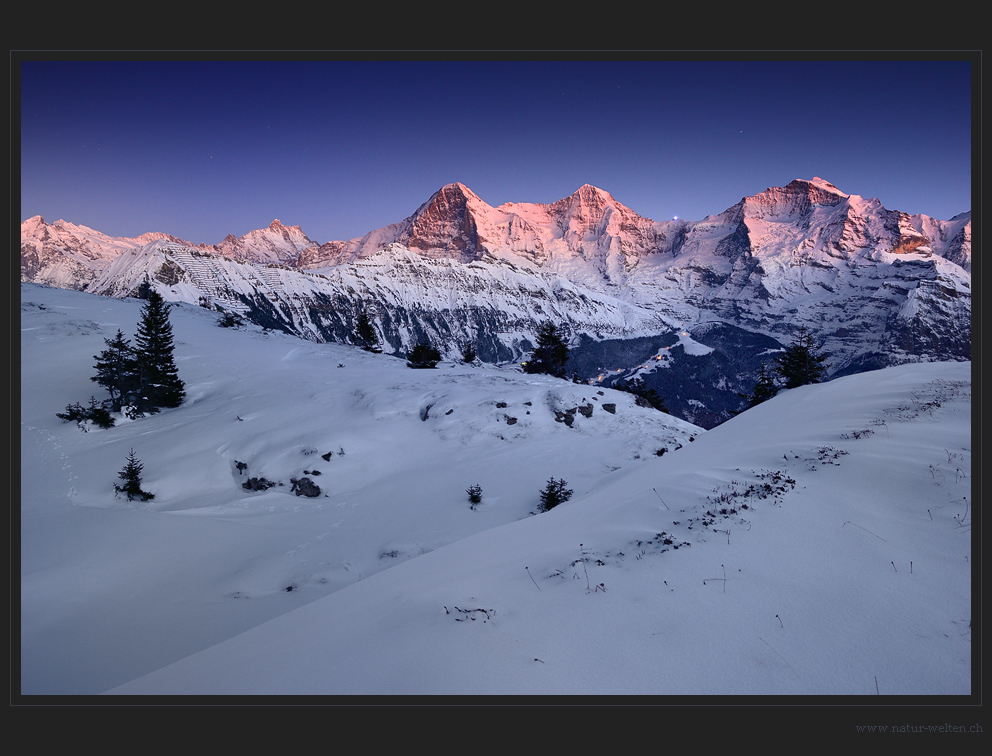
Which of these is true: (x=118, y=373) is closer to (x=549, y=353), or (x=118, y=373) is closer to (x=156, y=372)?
(x=156, y=372)

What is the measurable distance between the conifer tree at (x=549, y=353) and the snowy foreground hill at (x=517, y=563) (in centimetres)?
2705

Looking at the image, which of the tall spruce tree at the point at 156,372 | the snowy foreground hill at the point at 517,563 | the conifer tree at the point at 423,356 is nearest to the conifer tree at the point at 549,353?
the conifer tree at the point at 423,356

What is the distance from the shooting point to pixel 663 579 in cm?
387

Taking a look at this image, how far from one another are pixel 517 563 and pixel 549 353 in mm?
39844

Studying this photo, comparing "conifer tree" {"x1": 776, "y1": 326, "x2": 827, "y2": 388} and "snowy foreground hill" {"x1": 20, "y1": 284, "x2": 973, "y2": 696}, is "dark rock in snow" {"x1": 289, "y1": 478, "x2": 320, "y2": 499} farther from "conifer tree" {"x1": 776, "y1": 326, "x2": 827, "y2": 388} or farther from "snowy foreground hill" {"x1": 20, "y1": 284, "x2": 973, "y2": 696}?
"conifer tree" {"x1": 776, "y1": 326, "x2": 827, "y2": 388}

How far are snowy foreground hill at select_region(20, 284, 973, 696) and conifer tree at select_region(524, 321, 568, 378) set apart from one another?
2705 cm

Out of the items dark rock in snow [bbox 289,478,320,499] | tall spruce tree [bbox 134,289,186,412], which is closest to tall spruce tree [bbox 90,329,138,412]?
tall spruce tree [bbox 134,289,186,412]

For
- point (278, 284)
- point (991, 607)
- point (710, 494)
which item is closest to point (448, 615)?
point (710, 494)

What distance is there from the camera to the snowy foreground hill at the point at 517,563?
120 inches

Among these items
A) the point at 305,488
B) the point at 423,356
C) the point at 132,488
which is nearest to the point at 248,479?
the point at 305,488

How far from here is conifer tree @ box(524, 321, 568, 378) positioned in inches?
1713

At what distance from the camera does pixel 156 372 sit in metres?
21.7
